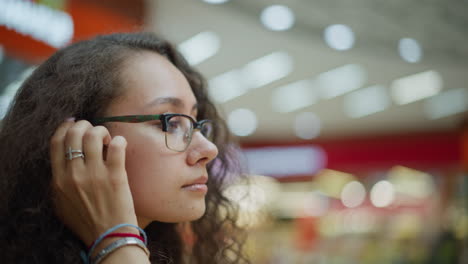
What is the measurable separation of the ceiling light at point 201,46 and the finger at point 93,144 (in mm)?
5753

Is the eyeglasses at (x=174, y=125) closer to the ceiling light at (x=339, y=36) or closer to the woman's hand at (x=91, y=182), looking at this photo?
the woman's hand at (x=91, y=182)

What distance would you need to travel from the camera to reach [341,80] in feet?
28.8

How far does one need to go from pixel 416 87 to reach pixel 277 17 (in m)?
4.03

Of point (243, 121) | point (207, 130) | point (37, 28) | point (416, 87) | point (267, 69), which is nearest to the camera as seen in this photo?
point (207, 130)

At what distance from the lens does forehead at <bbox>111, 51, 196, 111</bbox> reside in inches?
45.3

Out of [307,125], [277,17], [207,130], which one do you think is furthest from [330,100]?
[207,130]

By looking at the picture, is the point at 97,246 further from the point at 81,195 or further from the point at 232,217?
the point at 232,217

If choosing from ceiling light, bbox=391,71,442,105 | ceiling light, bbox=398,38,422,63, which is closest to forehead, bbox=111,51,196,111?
ceiling light, bbox=398,38,422,63

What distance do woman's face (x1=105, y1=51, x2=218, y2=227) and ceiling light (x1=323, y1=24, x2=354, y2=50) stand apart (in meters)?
5.72

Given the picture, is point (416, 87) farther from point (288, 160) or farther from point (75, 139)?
point (75, 139)

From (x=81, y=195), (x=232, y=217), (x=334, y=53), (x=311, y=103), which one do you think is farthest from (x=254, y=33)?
(x=81, y=195)

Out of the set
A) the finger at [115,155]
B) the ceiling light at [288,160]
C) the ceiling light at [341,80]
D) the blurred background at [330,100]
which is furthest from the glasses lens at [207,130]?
the ceiling light at [288,160]

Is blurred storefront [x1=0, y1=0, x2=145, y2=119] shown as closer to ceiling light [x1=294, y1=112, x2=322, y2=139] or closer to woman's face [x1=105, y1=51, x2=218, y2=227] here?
woman's face [x1=105, y1=51, x2=218, y2=227]

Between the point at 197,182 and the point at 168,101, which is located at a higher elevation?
the point at 168,101
